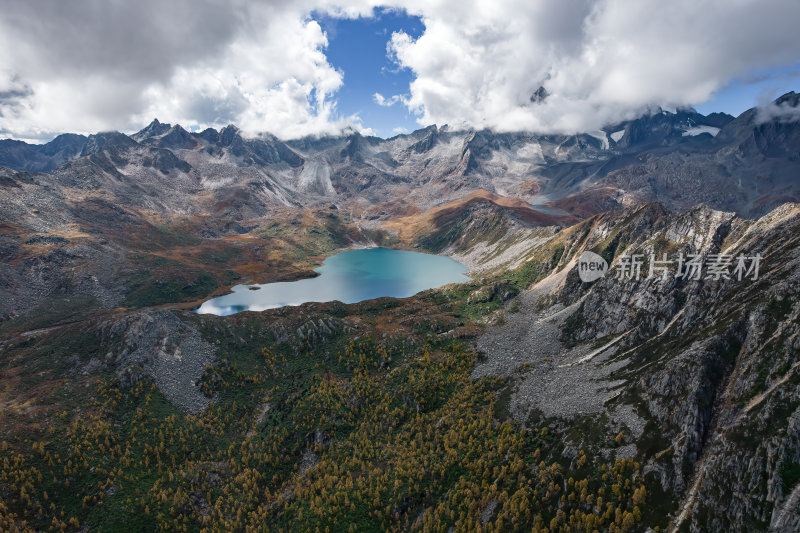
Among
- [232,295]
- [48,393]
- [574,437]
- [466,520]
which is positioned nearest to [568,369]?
[574,437]

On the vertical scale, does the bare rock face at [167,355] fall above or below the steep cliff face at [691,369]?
above

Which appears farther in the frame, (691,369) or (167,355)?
(167,355)

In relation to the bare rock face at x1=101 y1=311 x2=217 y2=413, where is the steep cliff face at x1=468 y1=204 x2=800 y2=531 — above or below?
below

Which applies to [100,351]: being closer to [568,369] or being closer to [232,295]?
[232,295]

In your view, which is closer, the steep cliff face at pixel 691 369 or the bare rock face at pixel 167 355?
the steep cliff face at pixel 691 369

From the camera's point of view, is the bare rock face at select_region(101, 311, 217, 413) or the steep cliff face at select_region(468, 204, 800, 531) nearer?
the steep cliff face at select_region(468, 204, 800, 531)
